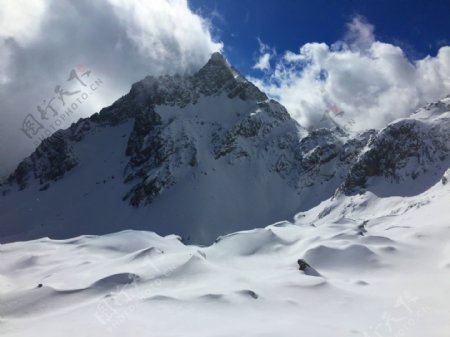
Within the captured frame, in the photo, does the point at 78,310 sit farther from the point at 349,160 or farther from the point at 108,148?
the point at 108,148

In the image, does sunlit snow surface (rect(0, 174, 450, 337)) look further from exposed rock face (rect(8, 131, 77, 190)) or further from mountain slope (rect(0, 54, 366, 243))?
exposed rock face (rect(8, 131, 77, 190))

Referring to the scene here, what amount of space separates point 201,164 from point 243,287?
117 m

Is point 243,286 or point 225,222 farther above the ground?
point 225,222

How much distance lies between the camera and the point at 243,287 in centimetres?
3086

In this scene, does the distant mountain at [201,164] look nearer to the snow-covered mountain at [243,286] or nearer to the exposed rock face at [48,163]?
the exposed rock face at [48,163]

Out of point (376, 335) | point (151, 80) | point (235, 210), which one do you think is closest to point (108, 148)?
point (151, 80)

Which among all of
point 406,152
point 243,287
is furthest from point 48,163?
point 243,287

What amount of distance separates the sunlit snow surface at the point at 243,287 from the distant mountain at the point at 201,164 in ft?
232

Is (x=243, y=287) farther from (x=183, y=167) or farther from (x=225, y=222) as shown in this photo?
(x=183, y=167)

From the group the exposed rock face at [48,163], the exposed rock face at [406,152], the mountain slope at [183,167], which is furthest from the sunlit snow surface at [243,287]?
the exposed rock face at [48,163]

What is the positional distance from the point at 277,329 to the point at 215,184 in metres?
121

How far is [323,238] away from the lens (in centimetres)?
4631

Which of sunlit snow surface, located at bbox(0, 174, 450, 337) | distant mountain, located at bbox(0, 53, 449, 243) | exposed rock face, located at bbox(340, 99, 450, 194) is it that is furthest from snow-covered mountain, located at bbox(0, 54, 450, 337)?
distant mountain, located at bbox(0, 53, 449, 243)

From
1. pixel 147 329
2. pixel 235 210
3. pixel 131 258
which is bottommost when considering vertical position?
pixel 147 329
